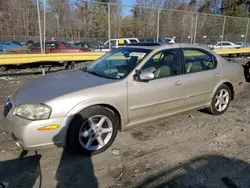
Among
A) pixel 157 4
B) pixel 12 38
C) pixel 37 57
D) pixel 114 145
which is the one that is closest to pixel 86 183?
pixel 114 145

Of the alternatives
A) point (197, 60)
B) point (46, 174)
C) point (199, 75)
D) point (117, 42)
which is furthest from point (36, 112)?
point (117, 42)

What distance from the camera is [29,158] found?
10.2 feet

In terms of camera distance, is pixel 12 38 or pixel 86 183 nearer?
pixel 86 183

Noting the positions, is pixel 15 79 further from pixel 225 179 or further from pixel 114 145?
pixel 225 179

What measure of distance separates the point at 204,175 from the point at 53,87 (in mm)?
2358

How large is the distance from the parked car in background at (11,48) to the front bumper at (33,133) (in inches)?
236

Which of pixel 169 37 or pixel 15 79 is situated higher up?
pixel 169 37

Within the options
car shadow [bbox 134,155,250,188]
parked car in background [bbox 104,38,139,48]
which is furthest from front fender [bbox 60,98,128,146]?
parked car in background [bbox 104,38,139,48]

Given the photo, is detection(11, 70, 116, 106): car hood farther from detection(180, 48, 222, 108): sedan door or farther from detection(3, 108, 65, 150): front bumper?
detection(180, 48, 222, 108): sedan door

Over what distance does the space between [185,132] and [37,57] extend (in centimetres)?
630

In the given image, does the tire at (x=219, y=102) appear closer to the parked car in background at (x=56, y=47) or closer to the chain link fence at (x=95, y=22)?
the chain link fence at (x=95, y=22)

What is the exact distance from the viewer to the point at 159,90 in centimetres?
367

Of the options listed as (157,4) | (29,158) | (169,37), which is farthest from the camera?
(157,4)

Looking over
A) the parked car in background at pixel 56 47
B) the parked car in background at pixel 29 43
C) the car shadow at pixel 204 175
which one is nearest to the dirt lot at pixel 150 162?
the car shadow at pixel 204 175
